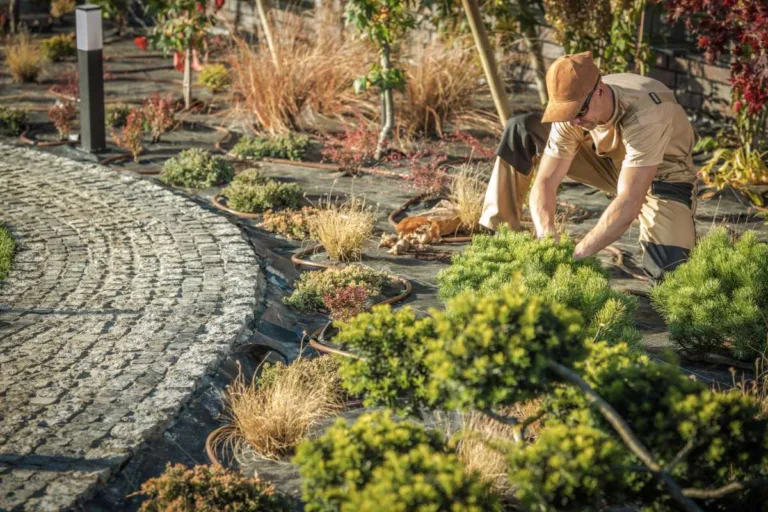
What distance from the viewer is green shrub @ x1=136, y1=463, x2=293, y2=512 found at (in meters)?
3.82

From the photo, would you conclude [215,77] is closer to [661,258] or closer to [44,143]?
[44,143]

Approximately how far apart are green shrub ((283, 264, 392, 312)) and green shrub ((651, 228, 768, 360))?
176 cm

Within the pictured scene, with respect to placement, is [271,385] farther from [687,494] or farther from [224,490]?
[687,494]

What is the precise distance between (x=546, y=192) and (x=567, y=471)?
136 inches

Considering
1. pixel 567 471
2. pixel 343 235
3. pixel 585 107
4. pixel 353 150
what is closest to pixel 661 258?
pixel 585 107

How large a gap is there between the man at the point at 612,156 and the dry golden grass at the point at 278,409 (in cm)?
164

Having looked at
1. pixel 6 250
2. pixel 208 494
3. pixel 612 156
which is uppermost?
pixel 612 156

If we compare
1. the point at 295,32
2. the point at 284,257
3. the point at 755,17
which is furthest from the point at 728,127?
the point at 284,257

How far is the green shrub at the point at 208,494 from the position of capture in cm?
382

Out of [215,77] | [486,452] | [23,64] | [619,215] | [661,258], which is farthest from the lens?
[23,64]

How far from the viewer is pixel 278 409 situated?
15.1 ft

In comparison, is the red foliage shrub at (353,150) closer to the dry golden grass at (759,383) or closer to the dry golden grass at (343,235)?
the dry golden grass at (343,235)

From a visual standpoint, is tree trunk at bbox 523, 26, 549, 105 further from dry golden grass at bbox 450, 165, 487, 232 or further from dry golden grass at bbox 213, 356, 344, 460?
dry golden grass at bbox 213, 356, 344, 460

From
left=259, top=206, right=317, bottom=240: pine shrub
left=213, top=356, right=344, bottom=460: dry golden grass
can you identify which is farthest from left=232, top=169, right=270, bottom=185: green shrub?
left=213, top=356, right=344, bottom=460: dry golden grass
